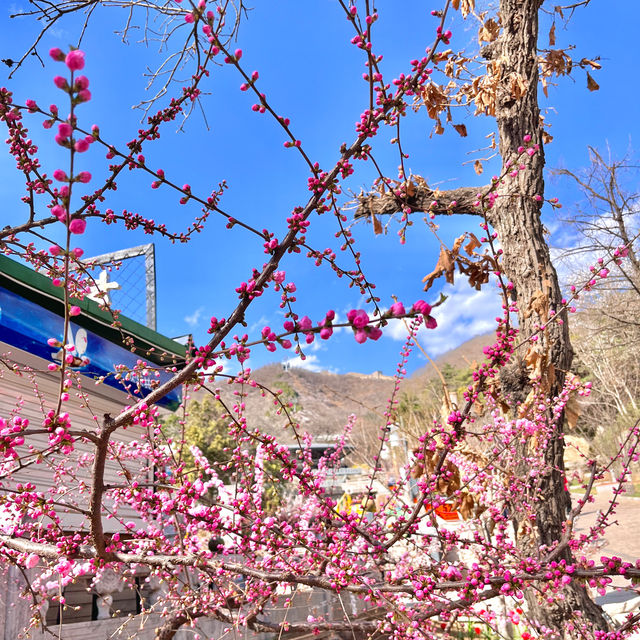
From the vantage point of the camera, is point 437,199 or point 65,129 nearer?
point 65,129

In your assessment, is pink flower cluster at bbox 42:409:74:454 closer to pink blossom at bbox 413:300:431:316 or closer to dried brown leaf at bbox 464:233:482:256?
pink blossom at bbox 413:300:431:316

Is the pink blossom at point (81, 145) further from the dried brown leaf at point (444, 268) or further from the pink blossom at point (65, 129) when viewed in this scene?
the dried brown leaf at point (444, 268)

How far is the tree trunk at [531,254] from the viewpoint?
4113mm

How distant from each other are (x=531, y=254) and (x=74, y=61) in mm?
4310

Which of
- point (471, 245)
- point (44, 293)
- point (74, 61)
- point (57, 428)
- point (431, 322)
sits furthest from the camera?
point (44, 293)

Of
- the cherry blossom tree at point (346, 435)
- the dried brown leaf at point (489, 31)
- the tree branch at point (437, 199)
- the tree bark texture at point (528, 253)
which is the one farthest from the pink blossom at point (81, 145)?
the dried brown leaf at point (489, 31)

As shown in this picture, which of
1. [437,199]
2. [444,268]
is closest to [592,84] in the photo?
[437,199]

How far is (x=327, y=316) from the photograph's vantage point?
1.13 m

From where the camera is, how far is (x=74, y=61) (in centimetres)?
89

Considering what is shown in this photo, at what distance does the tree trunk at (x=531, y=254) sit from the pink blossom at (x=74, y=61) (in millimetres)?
3632

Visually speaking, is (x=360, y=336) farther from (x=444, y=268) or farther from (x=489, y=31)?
(x=489, y=31)

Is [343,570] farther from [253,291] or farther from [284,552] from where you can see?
[253,291]

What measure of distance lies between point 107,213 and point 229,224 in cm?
125

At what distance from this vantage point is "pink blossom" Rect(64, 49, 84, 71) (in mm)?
893
